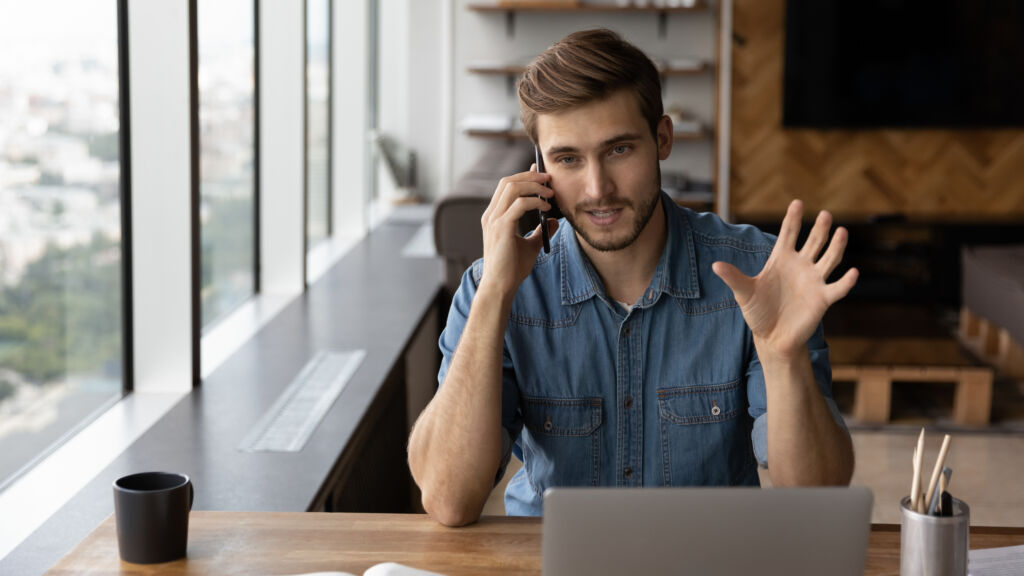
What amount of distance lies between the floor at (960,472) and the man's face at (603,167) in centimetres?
162

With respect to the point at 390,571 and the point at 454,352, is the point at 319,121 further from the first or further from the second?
the point at 390,571

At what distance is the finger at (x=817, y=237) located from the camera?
1.40 m

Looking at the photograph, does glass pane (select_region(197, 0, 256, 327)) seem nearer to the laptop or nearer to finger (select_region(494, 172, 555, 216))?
finger (select_region(494, 172, 555, 216))

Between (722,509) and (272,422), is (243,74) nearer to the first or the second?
(272,422)

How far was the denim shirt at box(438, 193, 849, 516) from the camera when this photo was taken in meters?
1.71

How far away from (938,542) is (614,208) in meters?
0.71

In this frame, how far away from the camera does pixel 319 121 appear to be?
5.18 metres

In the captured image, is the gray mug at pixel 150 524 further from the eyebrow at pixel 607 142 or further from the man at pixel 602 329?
the eyebrow at pixel 607 142

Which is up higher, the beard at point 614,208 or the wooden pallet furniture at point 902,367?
the beard at point 614,208

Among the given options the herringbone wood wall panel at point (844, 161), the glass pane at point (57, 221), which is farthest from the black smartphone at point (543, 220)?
the herringbone wood wall panel at point (844, 161)

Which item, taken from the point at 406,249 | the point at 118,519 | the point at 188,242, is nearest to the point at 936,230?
the point at 406,249

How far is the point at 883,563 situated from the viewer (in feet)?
4.25

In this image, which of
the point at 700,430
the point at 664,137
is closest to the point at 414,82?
the point at 664,137

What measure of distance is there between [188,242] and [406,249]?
2.36 m
